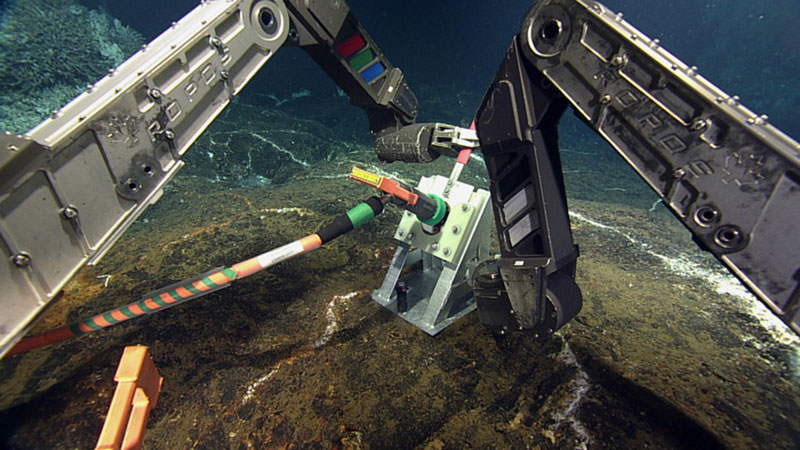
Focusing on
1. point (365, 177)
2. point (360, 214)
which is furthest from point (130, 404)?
point (365, 177)

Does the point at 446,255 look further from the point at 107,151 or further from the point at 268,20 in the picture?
the point at 107,151

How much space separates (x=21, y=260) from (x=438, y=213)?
95.1 inches

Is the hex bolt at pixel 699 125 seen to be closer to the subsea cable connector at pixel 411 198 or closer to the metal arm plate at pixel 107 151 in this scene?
the subsea cable connector at pixel 411 198

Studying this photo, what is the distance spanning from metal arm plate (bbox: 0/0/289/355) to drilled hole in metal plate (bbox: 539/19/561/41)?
169cm

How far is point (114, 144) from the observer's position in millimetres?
1531

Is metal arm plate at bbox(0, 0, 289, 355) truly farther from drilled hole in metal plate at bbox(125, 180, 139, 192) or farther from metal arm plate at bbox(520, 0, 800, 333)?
metal arm plate at bbox(520, 0, 800, 333)

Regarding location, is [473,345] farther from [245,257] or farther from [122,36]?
[122,36]

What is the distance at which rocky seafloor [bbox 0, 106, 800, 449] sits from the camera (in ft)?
6.23

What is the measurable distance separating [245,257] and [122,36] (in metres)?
12.3

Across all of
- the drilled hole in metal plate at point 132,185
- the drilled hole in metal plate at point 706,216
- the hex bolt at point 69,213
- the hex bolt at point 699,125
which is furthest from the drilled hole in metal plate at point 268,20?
the drilled hole in metal plate at point 706,216

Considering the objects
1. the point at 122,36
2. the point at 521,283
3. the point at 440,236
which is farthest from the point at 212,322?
the point at 122,36

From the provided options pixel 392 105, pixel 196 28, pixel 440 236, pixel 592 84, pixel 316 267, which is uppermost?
pixel 196 28

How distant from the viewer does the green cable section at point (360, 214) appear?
2502mm

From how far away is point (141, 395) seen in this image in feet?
5.55
